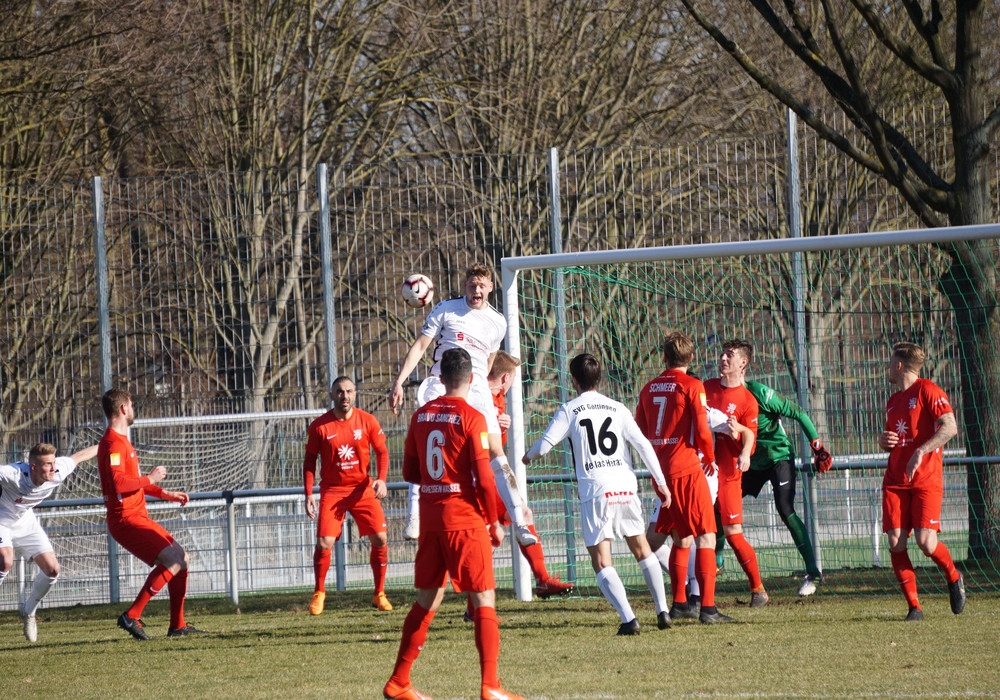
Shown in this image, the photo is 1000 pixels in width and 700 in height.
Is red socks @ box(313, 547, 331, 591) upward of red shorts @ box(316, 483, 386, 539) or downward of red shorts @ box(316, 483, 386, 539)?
downward

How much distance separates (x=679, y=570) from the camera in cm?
788

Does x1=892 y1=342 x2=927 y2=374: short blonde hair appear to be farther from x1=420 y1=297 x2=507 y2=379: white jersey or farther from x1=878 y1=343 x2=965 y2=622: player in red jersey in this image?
x1=420 y1=297 x2=507 y2=379: white jersey

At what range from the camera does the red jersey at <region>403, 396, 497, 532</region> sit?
5707 mm

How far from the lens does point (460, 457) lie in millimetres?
5734

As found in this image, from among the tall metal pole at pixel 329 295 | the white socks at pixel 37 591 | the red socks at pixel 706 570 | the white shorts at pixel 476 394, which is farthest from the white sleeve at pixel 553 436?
the white socks at pixel 37 591

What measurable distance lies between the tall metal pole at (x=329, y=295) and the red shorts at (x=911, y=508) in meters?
5.25

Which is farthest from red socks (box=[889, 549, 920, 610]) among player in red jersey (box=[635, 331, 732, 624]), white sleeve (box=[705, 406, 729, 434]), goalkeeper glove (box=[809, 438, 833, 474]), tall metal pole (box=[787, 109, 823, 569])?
tall metal pole (box=[787, 109, 823, 569])

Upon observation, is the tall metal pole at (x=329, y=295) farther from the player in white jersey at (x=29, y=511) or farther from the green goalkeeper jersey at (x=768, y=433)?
the green goalkeeper jersey at (x=768, y=433)

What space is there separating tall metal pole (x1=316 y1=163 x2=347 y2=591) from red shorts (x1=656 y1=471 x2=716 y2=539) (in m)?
4.16

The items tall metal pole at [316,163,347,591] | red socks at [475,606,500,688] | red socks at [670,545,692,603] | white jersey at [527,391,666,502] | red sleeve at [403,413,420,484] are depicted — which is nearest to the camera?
red socks at [475,606,500,688]

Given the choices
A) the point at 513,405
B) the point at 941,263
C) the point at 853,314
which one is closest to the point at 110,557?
the point at 513,405

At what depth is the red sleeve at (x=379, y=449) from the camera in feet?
31.6

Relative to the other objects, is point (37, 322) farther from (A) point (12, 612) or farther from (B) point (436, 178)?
(B) point (436, 178)

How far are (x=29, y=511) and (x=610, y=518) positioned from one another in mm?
4685
